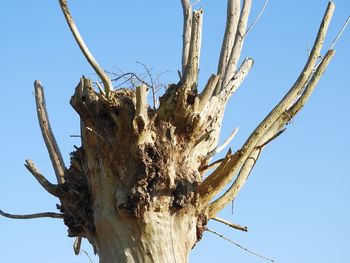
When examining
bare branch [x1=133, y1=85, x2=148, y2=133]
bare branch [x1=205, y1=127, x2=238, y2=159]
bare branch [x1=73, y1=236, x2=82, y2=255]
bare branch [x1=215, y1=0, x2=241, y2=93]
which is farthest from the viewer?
bare branch [x1=215, y1=0, x2=241, y2=93]

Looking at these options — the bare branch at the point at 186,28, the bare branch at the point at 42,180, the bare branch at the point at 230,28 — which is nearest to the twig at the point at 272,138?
the bare branch at the point at 186,28

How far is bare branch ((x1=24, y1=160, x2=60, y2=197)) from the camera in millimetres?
5730

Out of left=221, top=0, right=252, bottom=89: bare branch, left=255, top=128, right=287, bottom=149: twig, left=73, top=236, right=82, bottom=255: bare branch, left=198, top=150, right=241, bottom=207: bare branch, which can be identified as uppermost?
left=221, top=0, right=252, bottom=89: bare branch

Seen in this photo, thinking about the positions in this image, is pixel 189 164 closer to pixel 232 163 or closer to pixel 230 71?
pixel 232 163

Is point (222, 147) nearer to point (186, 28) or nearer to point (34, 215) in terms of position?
point (186, 28)

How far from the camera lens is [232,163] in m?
5.41

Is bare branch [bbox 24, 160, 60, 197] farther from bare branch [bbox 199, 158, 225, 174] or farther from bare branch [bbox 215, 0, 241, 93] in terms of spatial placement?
bare branch [bbox 215, 0, 241, 93]

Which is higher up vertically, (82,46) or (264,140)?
(82,46)

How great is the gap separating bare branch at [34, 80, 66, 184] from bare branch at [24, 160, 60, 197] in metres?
0.20

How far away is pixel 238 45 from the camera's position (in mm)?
6676

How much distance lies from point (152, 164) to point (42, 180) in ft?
3.58

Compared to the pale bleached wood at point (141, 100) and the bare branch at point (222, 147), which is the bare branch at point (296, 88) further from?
the pale bleached wood at point (141, 100)

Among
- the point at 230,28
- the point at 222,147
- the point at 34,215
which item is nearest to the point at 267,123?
the point at 222,147

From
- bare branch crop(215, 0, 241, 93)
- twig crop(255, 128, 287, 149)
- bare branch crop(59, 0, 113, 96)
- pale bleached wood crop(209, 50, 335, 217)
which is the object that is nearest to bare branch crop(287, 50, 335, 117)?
pale bleached wood crop(209, 50, 335, 217)
